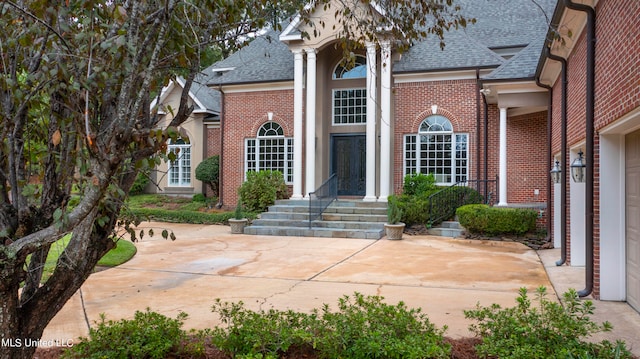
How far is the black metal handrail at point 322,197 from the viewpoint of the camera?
14.6 metres

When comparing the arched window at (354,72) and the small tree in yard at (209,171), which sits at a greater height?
the arched window at (354,72)

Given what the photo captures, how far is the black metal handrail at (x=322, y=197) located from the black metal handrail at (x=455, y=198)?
10.5ft

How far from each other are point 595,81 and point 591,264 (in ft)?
7.64

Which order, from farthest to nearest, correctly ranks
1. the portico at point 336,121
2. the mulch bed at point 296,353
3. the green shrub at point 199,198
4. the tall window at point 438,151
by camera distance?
the green shrub at point 199,198
the portico at point 336,121
the tall window at point 438,151
the mulch bed at point 296,353

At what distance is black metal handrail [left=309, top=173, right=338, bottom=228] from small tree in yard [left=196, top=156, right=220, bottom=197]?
16.2 ft

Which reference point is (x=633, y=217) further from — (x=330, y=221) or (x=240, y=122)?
(x=240, y=122)

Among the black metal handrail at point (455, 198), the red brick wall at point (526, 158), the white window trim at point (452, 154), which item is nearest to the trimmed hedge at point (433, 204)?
the black metal handrail at point (455, 198)

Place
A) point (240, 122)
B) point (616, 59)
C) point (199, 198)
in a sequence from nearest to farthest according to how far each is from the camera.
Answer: point (616, 59), point (240, 122), point (199, 198)

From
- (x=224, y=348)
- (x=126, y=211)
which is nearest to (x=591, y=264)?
(x=224, y=348)

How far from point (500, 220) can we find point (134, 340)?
33.4 ft

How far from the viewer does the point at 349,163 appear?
56.7 ft

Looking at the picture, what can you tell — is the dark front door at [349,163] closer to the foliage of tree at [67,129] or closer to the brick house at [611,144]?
the brick house at [611,144]

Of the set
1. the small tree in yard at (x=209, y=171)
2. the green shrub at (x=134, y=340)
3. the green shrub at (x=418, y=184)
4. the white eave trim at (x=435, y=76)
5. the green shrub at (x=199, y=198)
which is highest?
the white eave trim at (x=435, y=76)

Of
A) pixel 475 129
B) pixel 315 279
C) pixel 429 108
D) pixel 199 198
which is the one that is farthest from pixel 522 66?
pixel 199 198
